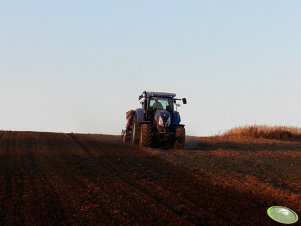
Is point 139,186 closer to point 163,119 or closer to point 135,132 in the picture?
point 163,119

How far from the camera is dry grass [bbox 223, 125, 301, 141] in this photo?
2967 centimetres

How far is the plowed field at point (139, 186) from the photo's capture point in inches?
300

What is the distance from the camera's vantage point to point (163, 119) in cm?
1905

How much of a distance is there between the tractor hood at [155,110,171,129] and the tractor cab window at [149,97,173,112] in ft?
3.22

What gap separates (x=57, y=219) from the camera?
725cm

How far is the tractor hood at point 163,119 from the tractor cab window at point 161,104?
38.6 inches

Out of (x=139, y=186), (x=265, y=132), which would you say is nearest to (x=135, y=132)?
(x=139, y=186)

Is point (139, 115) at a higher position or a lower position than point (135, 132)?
higher

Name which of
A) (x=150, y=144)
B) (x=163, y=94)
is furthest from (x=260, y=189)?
(x=163, y=94)

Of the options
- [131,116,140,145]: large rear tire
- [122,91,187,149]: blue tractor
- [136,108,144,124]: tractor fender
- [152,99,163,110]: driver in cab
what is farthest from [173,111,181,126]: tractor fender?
[131,116,140,145]: large rear tire

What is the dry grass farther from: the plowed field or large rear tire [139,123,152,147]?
large rear tire [139,123,152,147]

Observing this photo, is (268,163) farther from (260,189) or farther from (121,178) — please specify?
(121,178)

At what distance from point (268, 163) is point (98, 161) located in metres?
5.74

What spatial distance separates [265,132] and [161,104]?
11677 mm
